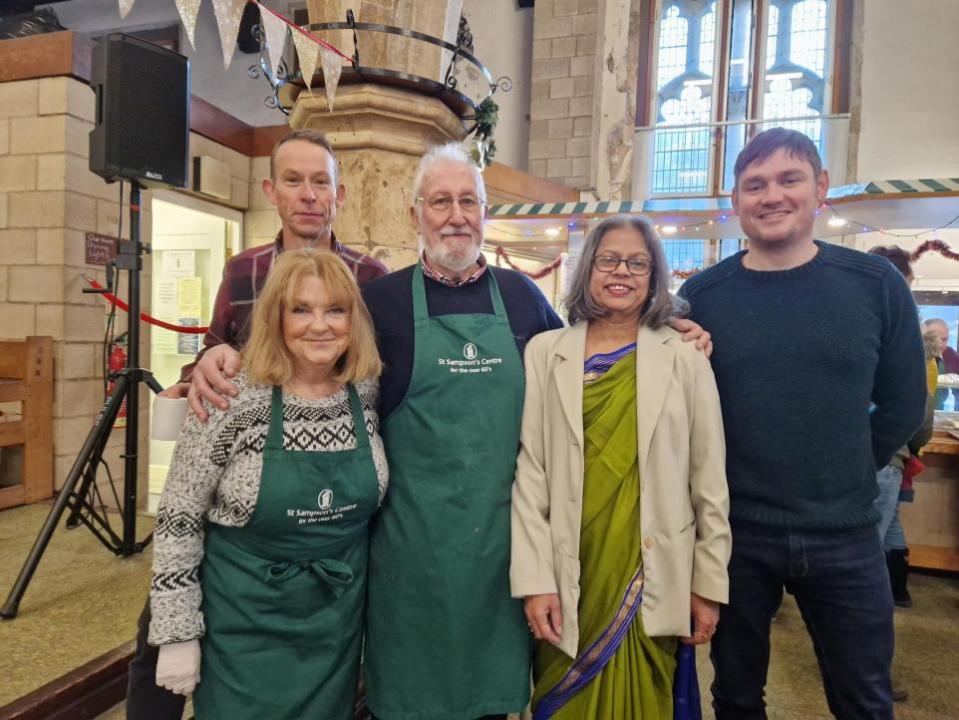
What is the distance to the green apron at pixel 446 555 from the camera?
1470 millimetres

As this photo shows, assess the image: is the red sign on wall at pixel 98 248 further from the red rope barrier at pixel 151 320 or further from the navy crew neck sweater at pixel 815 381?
the navy crew neck sweater at pixel 815 381

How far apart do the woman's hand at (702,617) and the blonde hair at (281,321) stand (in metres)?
0.89

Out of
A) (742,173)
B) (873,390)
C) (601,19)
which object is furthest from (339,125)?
(601,19)

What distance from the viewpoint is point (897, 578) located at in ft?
10.8

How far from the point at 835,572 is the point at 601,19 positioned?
8902 mm

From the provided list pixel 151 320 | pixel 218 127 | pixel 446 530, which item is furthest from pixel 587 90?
pixel 446 530

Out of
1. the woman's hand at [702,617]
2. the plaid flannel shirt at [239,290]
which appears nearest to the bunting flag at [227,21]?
the plaid flannel shirt at [239,290]

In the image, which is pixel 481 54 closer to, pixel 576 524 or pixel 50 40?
pixel 50 40

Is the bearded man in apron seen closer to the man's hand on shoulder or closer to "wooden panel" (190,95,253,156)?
the man's hand on shoulder

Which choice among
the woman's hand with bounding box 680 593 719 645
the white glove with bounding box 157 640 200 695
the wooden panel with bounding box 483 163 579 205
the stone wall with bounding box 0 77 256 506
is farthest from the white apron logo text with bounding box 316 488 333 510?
the wooden panel with bounding box 483 163 579 205

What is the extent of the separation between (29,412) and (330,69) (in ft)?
10.1

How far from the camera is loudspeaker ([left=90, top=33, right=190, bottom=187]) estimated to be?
2652mm

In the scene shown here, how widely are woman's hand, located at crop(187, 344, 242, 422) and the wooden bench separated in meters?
3.12

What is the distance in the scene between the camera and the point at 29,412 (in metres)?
3.83
